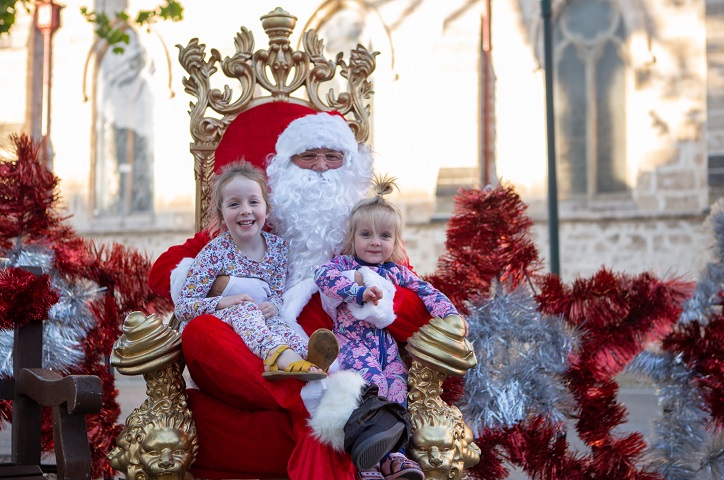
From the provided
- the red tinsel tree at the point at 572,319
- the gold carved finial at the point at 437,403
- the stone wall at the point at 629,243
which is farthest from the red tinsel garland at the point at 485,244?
the stone wall at the point at 629,243

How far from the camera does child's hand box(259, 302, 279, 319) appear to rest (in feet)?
11.7

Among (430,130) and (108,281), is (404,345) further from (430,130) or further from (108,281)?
(430,130)

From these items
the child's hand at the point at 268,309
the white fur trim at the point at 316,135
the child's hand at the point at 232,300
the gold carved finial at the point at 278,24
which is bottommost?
the child's hand at the point at 268,309

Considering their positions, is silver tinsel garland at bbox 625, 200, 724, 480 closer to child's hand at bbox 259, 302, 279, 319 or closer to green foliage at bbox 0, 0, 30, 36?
child's hand at bbox 259, 302, 279, 319

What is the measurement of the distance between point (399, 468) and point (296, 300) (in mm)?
893

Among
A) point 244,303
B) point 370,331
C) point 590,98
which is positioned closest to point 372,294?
point 370,331

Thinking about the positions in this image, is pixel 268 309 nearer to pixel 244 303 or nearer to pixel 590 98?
pixel 244 303

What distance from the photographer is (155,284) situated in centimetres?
394

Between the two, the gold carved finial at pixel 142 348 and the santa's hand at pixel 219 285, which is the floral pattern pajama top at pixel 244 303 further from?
the gold carved finial at pixel 142 348

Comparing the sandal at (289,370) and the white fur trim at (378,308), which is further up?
the white fur trim at (378,308)

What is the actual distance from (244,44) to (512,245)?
1.55 metres

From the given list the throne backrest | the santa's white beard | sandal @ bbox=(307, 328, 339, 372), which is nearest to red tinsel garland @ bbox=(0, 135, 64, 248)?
the throne backrest

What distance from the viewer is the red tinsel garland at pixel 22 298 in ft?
11.6

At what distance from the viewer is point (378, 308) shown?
3.43 m
